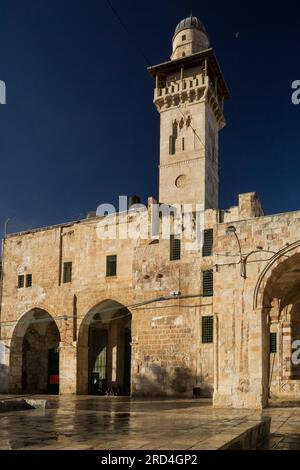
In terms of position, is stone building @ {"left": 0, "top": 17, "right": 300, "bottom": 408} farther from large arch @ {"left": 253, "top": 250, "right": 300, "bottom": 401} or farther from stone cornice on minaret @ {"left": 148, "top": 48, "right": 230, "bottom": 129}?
stone cornice on minaret @ {"left": 148, "top": 48, "right": 230, "bottom": 129}

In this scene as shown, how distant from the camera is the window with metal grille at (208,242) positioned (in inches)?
896

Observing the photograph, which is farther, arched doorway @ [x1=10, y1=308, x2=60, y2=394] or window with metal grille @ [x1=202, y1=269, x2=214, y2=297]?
arched doorway @ [x1=10, y1=308, x2=60, y2=394]

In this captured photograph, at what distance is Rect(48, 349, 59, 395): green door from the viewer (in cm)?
2939

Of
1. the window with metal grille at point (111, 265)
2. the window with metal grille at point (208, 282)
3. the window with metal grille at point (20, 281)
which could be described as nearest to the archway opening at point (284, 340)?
the window with metal grille at point (208, 282)

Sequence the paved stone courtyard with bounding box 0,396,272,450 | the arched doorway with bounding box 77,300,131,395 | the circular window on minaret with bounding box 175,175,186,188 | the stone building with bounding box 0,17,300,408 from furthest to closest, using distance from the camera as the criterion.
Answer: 1. the circular window on minaret with bounding box 175,175,186,188
2. the arched doorway with bounding box 77,300,131,395
3. the stone building with bounding box 0,17,300,408
4. the paved stone courtyard with bounding box 0,396,272,450

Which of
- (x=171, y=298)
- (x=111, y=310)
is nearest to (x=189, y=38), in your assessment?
(x=111, y=310)

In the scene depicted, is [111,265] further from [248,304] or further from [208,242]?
[248,304]

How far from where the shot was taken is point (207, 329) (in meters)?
22.1

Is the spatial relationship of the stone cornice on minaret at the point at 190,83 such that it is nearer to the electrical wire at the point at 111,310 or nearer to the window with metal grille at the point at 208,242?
the window with metal grille at the point at 208,242

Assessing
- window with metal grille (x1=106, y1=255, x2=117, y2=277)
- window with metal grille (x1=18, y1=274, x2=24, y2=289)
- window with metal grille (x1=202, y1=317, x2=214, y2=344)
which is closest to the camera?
window with metal grille (x1=202, y1=317, x2=214, y2=344)

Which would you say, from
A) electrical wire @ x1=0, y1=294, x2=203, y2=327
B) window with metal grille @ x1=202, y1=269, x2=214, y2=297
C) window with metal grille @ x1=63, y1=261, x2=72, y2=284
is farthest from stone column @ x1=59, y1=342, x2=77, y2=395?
window with metal grille @ x1=202, y1=269, x2=214, y2=297

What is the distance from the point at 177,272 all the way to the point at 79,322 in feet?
21.4

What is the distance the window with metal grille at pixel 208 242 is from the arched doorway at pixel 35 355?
35.8 feet

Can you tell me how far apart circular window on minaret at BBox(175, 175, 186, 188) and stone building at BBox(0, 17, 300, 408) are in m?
0.08
